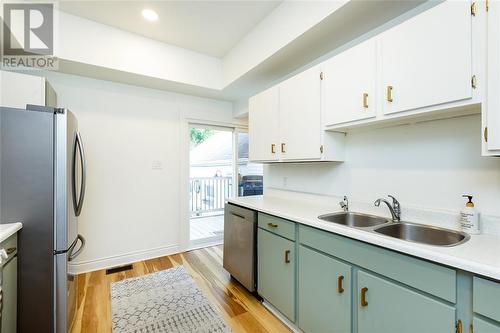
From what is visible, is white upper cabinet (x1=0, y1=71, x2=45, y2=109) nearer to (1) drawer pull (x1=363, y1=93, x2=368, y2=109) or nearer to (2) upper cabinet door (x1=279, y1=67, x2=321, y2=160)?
(2) upper cabinet door (x1=279, y1=67, x2=321, y2=160)

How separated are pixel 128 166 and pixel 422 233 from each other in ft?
10.7

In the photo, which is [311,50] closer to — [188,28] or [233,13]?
[233,13]

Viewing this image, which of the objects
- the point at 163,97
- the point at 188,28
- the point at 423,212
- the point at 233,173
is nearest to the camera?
the point at 423,212

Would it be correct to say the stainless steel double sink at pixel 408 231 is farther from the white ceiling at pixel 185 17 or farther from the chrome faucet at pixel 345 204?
the white ceiling at pixel 185 17

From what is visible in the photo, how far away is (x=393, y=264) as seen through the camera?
1.15 meters

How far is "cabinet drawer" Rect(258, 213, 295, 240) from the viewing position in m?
1.79

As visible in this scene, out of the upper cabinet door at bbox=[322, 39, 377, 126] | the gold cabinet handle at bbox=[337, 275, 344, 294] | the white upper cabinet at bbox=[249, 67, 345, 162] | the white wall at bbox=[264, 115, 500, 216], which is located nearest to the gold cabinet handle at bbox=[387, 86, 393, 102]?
the upper cabinet door at bbox=[322, 39, 377, 126]

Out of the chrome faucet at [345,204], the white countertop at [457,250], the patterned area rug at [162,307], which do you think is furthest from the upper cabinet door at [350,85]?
the patterned area rug at [162,307]

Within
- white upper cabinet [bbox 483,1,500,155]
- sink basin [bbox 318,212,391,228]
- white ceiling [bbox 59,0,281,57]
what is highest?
white ceiling [bbox 59,0,281,57]

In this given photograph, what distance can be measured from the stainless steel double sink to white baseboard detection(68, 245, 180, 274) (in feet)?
8.23

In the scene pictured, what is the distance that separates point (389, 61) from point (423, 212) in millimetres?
1054

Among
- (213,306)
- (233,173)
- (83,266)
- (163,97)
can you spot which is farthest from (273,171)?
(83,266)

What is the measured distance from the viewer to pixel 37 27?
216 centimetres

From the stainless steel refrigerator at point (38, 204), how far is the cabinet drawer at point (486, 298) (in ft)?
7.55
